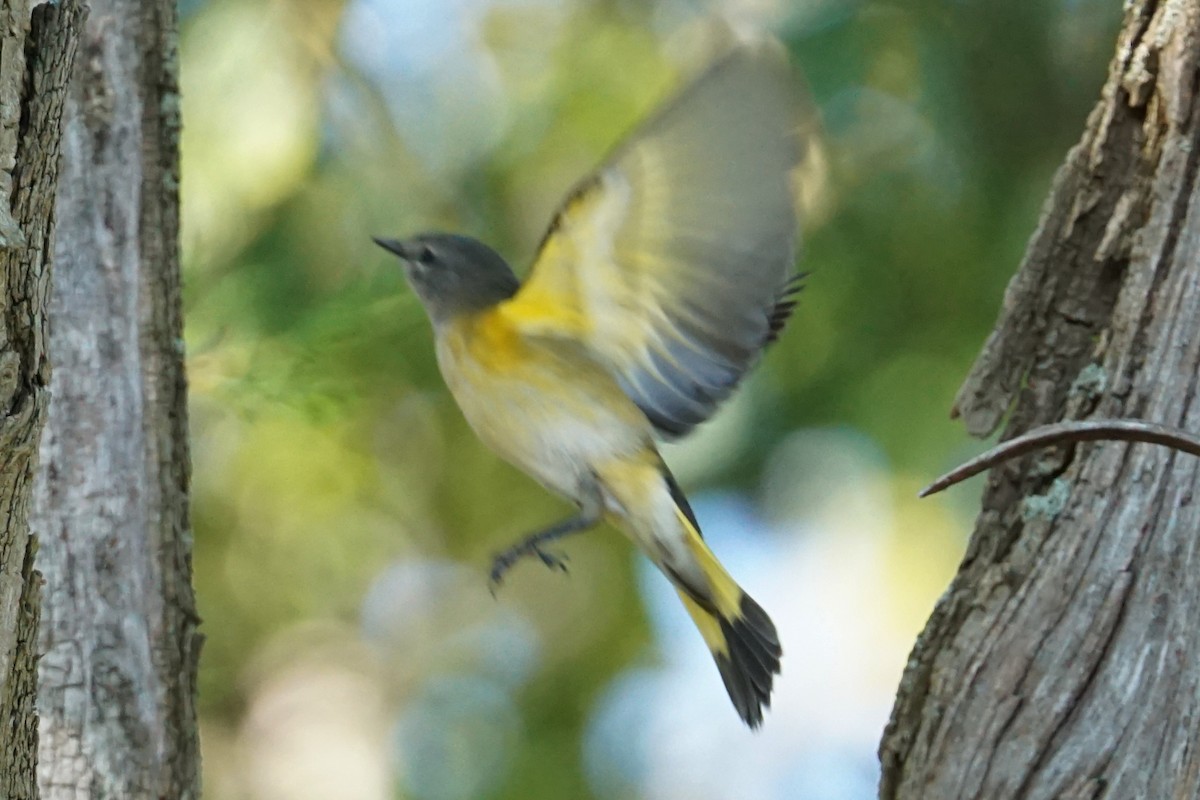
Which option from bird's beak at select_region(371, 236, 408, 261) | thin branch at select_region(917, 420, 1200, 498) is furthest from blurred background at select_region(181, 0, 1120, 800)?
thin branch at select_region(917, 420, 1200, 498)

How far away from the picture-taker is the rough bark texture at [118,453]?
159 cm

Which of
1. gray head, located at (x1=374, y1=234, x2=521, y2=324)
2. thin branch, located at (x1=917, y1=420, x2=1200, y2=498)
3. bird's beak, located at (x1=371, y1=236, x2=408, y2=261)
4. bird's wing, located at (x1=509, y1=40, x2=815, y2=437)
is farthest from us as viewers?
bird's beak, located at (x1=371, y1=236, x2=408, y2=261)

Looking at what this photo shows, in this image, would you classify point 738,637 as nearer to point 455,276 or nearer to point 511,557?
point 511,557

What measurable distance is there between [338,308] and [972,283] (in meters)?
1.37

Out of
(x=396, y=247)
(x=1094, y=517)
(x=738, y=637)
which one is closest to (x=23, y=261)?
(x=1094, y=517)

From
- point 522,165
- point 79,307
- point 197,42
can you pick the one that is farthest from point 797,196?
point 197,42

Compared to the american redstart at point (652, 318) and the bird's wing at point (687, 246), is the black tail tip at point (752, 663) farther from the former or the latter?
the bird's wing at point (687, 246)

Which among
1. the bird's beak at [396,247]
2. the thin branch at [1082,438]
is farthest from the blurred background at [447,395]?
the thin branch at [1082,438]

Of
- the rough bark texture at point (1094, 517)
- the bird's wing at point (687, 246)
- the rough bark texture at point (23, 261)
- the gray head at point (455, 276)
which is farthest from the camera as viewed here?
the gray head at point (455, 276)

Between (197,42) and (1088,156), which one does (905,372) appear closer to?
(1088,156)

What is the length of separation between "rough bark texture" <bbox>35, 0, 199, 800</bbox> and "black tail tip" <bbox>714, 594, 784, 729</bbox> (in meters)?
0.76

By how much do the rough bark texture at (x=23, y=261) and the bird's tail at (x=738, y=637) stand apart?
3.77 feet

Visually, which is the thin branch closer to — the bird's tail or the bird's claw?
the bird's tail

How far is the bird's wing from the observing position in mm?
1747
